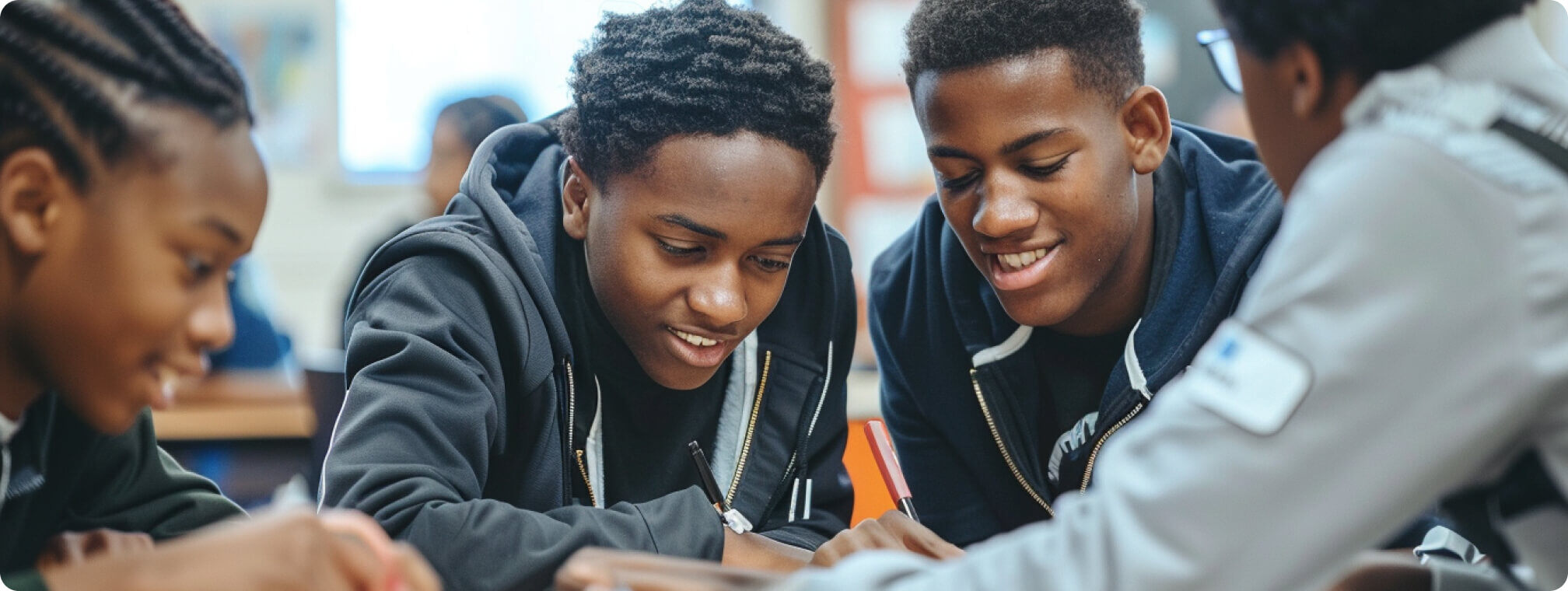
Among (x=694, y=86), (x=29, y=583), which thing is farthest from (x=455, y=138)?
(x=29, y=583)

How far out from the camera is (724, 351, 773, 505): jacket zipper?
4.42 ft

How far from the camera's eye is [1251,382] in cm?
65

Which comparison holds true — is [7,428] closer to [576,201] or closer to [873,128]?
[576,201]

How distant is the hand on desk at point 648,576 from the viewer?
0.75 metres

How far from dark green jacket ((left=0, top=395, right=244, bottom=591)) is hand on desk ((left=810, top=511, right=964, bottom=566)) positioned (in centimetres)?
51

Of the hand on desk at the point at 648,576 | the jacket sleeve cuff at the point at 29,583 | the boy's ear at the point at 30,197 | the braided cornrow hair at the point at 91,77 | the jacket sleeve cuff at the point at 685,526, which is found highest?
the braided cornrow hair at the point at 91,77

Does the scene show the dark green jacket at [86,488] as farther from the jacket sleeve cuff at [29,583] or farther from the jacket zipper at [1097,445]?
the jacket zipper at [1097,445]

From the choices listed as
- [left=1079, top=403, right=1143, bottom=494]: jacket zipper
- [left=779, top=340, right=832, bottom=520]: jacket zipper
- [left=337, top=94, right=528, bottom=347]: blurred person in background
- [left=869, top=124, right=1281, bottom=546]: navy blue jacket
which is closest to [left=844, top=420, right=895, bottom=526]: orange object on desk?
[left=869, top=124, right=1281, bottom=546]: navy blue jacket

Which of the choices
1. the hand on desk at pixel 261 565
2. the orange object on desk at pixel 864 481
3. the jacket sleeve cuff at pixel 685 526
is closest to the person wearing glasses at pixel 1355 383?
the hand on desk at pixel 261 565

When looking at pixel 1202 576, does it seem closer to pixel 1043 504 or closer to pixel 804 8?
pixel 1043 504

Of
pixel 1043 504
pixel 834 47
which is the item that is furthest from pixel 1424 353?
pixel 834 47

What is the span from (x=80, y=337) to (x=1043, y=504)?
100 centimetres

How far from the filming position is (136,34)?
833mm

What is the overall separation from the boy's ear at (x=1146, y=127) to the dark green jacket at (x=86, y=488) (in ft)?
3.24
